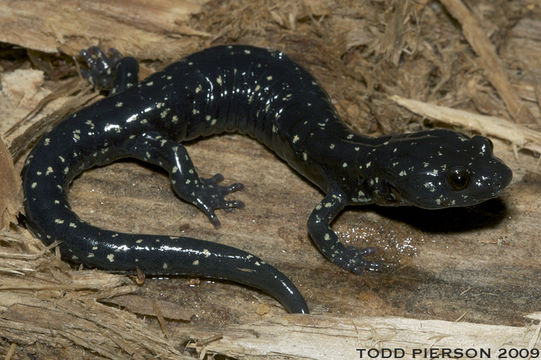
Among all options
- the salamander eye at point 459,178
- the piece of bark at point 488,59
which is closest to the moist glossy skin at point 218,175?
the salamander eye at point 459,178

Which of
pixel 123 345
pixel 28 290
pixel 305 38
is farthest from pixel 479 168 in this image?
pixel 28 290

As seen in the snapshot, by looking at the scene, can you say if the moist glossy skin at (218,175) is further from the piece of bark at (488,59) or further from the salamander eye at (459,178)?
the piece of bark at (488,59)

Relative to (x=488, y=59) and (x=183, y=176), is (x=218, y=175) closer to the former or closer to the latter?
(x=183, y=176)

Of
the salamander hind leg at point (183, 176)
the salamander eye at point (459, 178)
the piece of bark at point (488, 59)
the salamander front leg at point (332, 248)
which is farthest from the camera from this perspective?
the piece of bark at point (488, 59)

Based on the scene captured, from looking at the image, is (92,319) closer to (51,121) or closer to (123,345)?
(123,345)

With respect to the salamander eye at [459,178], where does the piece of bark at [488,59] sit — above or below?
above

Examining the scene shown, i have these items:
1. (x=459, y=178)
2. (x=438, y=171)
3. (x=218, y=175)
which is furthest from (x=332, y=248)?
(x=218, y=175)

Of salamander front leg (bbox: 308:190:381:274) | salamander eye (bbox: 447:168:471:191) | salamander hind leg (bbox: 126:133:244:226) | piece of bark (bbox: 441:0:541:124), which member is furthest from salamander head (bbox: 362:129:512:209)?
piece of bark (bbox: 441:0:541:124)
